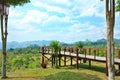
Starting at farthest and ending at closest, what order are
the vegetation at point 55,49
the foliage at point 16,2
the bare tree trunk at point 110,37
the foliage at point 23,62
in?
the foliage at point 23,62, the vegetation at point 55,49, the foliage at point 16,2, the bare tree trunk at point 110,37

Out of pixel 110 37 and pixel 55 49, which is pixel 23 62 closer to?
pixel 55 49

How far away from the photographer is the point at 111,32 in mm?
13547

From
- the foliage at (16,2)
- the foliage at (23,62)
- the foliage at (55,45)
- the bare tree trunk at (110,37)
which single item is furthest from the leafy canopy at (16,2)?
the foliage at (23,62)

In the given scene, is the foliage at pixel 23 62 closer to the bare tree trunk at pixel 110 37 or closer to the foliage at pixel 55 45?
the foliage at pixel 55 45

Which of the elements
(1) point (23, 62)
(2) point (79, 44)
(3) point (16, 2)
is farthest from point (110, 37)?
(1) point (23, 62)

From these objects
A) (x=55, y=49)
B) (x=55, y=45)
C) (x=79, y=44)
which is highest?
(x=79, y=44)

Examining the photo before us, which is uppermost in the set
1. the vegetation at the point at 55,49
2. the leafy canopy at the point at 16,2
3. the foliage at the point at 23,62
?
the leafy canopy at the point at 16,2

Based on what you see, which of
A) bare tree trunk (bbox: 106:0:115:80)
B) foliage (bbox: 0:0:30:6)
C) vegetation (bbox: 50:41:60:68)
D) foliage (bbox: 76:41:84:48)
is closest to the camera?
bare tree trunk (bbox: 106:0:115:80)

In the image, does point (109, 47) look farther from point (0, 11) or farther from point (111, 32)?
Answer: point (0, 11)

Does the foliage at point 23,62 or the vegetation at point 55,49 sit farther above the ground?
the vegetation at point 55,49

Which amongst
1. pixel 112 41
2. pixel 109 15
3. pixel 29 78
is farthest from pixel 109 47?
pixel 29 78

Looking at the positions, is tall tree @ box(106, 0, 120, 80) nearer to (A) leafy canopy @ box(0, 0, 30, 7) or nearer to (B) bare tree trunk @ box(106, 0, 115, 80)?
(B) bare tree trunk @ box(106, 0, 115, 80)

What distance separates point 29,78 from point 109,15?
29.3ft

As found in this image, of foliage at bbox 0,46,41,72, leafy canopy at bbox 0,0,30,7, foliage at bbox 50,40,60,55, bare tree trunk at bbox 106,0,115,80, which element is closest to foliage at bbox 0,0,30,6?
leafy canopy at bbox 0,0,30,7
